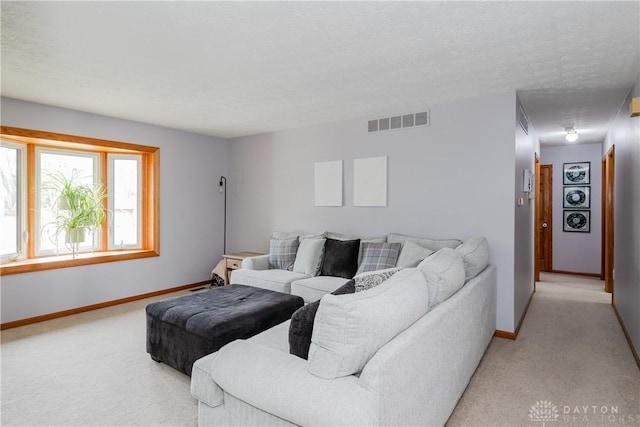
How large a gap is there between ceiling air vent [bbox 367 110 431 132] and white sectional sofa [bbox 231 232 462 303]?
4.27ft

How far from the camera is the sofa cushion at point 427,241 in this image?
145 inches

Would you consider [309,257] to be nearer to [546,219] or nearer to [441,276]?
[441,276]

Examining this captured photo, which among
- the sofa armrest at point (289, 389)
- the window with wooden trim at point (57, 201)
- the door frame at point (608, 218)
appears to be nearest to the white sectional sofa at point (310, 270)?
the window with wooden trim at point (57, 201)

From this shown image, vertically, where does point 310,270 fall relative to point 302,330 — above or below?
below

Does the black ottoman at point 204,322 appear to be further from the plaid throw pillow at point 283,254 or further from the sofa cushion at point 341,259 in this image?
the plaid throw pillow at point 283,254

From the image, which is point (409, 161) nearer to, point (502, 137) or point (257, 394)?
point (502, 137)

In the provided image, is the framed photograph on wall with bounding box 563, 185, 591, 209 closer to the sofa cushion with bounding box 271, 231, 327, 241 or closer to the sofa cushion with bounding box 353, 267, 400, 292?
the sofa cushion with bounding box 271, 231, 327, 241

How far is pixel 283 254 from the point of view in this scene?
15.1 ft

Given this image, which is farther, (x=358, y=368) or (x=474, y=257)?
(x=474, y=257)

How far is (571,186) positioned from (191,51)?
7.21 m

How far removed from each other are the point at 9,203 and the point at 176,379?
314cm

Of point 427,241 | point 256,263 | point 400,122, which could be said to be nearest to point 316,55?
point 400,122

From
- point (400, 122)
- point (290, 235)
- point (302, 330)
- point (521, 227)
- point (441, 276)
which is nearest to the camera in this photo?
point (302, 330)

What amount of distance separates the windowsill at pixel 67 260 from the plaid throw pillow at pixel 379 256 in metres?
3.13
